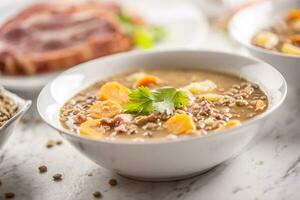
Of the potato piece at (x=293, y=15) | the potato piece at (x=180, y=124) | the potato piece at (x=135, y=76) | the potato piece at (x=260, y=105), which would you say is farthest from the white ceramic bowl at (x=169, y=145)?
the potato piece at (x=293, y=15)

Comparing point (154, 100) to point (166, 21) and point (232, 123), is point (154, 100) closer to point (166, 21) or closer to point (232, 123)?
point (232, 123)

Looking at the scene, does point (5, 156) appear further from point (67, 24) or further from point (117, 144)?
point (67, 24)

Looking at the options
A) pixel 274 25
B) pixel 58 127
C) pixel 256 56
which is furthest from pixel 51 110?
pixel 274 25

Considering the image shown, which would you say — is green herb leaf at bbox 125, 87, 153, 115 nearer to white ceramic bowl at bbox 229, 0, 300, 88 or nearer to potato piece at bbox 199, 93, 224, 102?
potato piece at bbox 199, 93, 224, 102

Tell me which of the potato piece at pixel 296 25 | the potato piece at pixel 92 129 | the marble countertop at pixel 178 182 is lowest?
the marble countertop at pixel 178 182

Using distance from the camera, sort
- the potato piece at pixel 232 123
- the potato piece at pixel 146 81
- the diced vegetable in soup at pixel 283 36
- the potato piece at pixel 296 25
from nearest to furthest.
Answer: the potato piece at pixel 232 123 → the potato piece at pixel 146 81 → the diced vegetable in soup at pixel 283 36 → the potato piece at pixel 296 25

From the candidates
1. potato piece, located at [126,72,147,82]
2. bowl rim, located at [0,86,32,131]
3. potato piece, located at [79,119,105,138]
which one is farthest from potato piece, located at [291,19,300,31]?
bowl rim, located at [0,86,32,131]

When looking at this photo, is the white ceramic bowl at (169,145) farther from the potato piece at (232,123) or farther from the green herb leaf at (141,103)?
the green herb leaf at (141,103)
